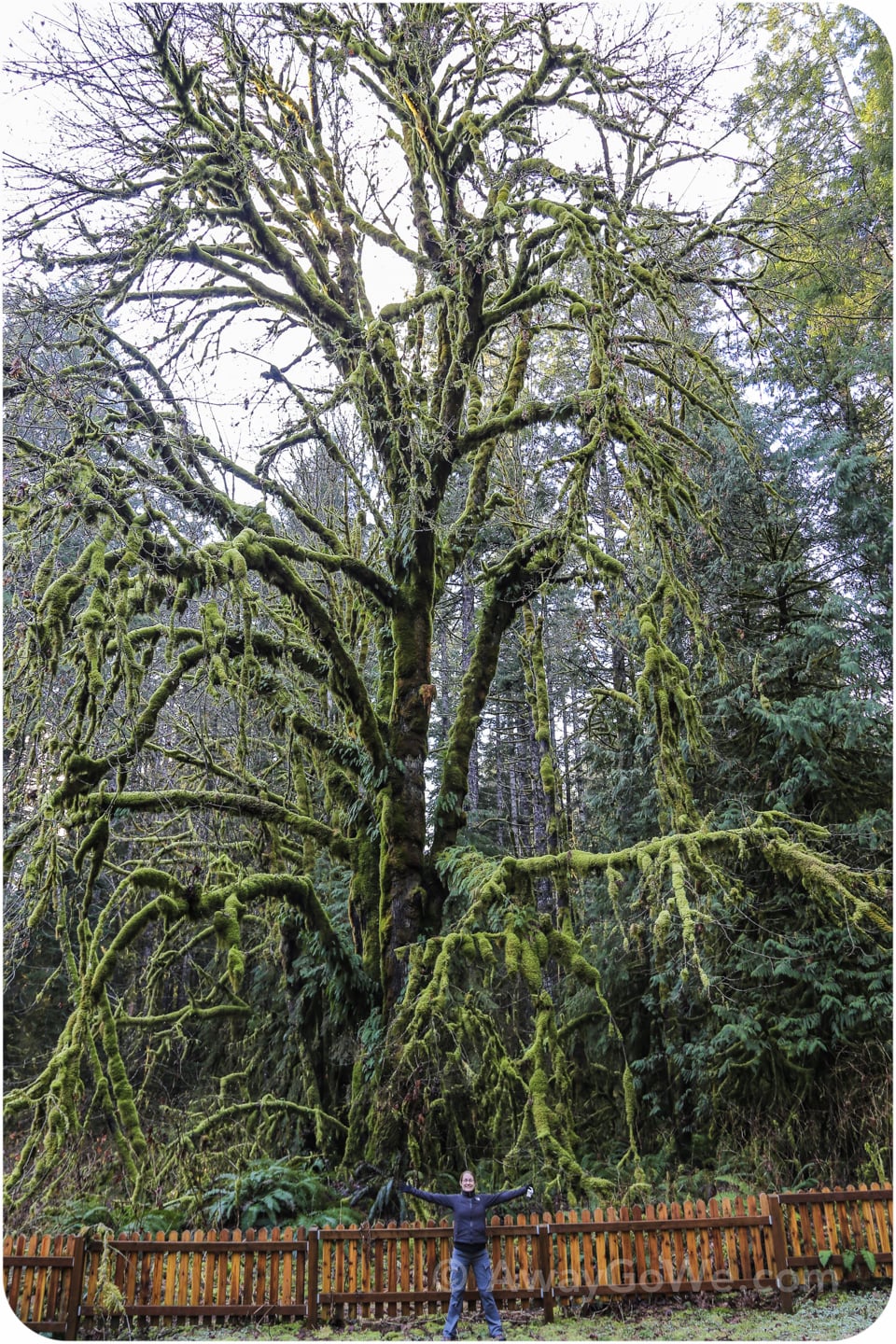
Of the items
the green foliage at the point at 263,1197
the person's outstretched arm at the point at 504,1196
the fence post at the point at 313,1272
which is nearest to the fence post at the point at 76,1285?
the green foliage at the point at 263,1197

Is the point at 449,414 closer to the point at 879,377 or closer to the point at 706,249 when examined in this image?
the point at 706,249

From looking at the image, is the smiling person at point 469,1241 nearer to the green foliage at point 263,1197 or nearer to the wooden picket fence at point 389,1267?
the wooden picket fence at point 389,1267

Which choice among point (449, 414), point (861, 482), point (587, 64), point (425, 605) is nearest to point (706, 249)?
point (587, 64)

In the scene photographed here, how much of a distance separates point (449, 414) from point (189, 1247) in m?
7.31

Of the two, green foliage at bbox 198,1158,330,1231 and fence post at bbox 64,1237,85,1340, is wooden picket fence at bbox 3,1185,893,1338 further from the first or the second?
Result: green foliage at bbox 198,1158,330,1231

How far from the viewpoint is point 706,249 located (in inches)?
295

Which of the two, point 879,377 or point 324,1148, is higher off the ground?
point 879,377

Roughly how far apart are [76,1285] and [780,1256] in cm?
529

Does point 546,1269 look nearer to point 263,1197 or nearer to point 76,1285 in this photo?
point 263,1197

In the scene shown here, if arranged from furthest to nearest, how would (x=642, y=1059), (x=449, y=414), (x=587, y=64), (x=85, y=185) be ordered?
(x=642, y=1059) < (x=449, y=414) < (x=587, y=64) < (x=85, y=185)

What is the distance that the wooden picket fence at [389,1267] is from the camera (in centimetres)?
648

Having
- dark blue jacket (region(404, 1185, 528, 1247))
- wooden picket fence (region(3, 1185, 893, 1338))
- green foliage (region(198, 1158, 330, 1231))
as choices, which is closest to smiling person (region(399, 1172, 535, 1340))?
dark blue jacket (region(404, 1185, 528, 1247))

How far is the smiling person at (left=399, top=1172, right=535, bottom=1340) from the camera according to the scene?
619cm

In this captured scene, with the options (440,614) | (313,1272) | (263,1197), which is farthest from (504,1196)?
(440,614)
